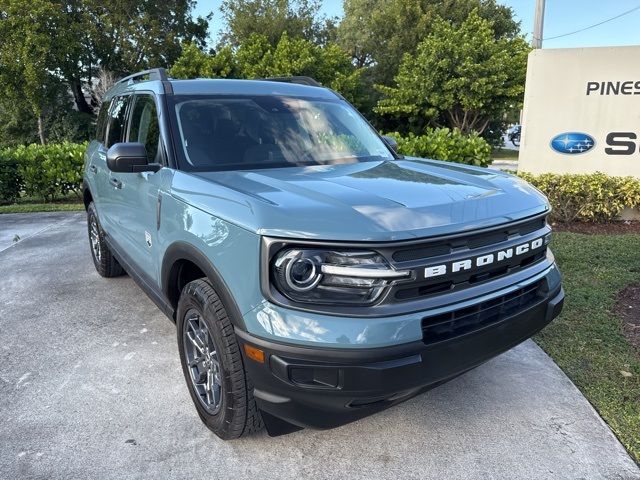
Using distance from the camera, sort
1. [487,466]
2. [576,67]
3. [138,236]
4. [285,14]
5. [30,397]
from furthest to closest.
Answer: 1. [285,14]
2. [576,67]
3. [138,236]
4. [30,397]
5. [487,466]

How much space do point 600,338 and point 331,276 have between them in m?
2.75

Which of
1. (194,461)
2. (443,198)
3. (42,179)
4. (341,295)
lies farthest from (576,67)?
(42,179)

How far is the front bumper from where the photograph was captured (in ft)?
6.59

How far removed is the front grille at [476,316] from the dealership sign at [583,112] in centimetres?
593

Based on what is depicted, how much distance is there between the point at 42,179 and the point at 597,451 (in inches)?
423

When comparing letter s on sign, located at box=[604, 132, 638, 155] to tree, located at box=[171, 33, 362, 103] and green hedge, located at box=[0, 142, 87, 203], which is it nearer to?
green hedge, located at box=[0, 142, 87, 203]

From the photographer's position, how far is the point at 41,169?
10211mm

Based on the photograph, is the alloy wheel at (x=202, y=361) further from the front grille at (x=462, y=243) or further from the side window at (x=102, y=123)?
the side window at (x=102, y=123)

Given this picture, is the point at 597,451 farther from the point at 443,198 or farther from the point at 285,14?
the point at 285,14

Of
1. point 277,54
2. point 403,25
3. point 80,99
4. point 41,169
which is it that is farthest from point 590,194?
point 80,99

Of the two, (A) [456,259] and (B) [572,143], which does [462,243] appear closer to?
(A) [456,259]

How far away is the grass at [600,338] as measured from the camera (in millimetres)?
2949

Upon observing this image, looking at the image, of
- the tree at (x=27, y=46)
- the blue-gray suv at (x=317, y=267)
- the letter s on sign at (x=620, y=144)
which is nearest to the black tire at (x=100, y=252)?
the blue-gray suv at (x=317, y=267)

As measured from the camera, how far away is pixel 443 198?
2389 millimetres
